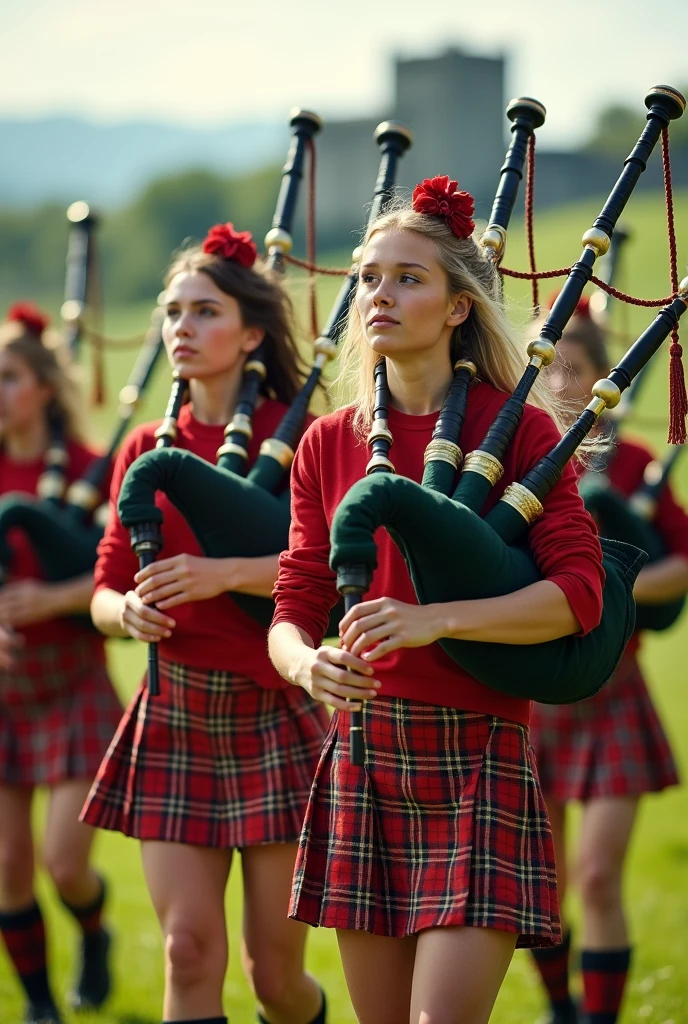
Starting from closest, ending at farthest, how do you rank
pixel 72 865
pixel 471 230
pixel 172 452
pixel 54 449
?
pixel 471 230
pixel 172 452
pixel 72 865
pixel 54 449

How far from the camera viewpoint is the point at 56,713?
15.8 ft

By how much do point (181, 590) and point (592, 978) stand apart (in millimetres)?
1900

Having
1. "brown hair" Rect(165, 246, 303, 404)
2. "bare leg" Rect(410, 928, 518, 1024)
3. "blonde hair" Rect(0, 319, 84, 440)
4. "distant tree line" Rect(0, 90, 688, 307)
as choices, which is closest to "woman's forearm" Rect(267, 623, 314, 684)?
"bare leg" Rect(410, 928, 518, 1024)

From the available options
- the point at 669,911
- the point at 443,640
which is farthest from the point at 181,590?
the point at 669,911

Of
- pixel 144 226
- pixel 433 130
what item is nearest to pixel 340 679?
pixel 433 130

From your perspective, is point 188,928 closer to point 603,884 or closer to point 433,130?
point 603,884

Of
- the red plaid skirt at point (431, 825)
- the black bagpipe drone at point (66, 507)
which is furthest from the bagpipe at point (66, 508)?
the red plaid skirt at point (431, 825)

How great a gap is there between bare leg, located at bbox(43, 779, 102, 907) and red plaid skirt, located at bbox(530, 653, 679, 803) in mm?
1455

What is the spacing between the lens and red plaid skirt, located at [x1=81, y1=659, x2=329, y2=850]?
3.50 metres

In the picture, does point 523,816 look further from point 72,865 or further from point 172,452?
point 72,865

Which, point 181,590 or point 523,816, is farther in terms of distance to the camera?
point 181,590

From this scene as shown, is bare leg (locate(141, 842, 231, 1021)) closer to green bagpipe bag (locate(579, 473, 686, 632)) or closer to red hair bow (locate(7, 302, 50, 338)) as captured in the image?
green bagpipe bag (locate(579, 473, 686, 632))

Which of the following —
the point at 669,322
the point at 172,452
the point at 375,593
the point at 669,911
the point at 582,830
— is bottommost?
the point at 669,911

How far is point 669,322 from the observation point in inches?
119
